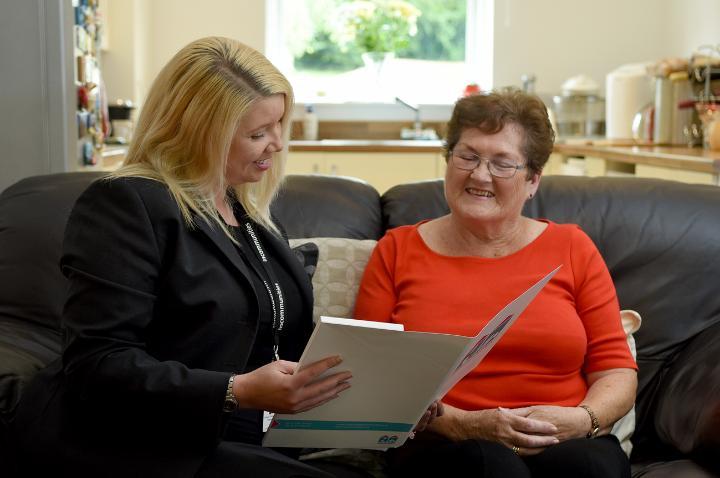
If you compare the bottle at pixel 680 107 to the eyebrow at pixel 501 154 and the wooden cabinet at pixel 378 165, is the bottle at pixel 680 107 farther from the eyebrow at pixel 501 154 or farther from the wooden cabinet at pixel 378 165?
the eyebrow at pixel 501 154

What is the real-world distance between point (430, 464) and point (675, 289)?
77 centimetres

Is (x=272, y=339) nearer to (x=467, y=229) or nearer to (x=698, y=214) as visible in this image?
(x=467, y=229)

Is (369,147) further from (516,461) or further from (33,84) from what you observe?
(516,461)

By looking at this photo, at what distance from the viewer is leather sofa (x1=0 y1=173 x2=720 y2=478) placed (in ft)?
6.30

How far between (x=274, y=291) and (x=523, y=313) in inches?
20.1

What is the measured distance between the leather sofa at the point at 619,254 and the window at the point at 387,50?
399cm

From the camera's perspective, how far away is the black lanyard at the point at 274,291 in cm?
168

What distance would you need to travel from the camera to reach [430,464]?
1.68m

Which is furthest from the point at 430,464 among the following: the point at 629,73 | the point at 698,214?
the point at 629,73

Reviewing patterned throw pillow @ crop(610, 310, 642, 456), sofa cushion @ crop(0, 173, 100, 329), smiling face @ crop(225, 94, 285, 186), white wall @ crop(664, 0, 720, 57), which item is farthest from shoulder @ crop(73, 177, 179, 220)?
white wall @ crop(664, 0, 720, 57)

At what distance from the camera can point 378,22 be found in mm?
6191

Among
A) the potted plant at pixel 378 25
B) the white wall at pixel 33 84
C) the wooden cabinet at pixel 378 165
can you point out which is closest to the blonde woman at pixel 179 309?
the white wall at pixel 33 84

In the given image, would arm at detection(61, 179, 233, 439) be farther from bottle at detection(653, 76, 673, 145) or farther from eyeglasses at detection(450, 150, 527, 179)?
bottle at detection(653, 76, 673, 145)

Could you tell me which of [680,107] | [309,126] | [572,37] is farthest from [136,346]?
[572,37]
